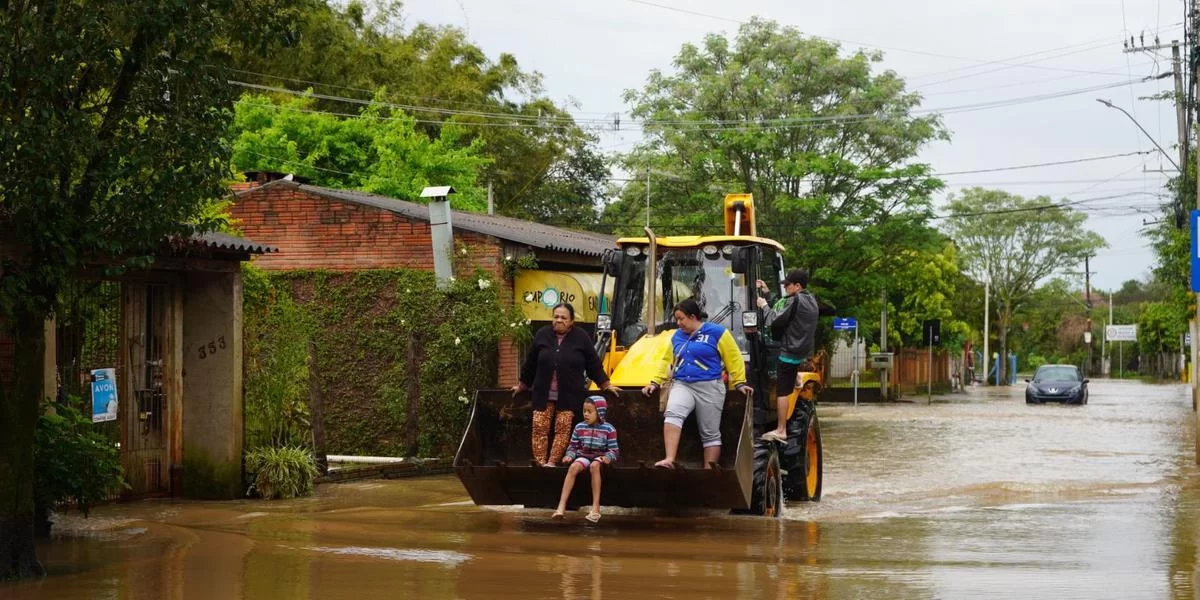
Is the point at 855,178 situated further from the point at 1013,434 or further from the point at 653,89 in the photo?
the point at 1013,434

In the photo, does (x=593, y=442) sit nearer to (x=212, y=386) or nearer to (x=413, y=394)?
(x=212, y=386)

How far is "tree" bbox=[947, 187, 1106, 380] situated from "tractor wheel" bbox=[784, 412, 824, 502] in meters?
74.4

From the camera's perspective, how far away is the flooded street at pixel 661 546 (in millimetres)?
9867

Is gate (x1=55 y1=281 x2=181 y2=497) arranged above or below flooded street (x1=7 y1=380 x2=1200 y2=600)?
above

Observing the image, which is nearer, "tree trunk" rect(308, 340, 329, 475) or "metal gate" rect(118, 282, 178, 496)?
"metal gate" rect(118, 282, 178, 496)

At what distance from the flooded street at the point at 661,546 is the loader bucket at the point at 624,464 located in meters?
0.29

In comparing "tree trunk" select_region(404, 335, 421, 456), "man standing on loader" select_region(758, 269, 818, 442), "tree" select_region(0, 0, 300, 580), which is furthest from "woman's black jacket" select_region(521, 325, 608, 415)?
"tree trunk" select_region(404, 335, 421, 456)

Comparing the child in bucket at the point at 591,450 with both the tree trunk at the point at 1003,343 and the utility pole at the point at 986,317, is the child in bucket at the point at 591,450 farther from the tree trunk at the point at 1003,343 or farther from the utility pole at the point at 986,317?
the tree trunk at the point at 1003,343

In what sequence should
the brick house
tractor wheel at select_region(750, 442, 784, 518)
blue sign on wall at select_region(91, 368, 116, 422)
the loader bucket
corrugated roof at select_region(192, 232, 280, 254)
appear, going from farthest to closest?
the brick house
corrugated roof at select_region(192, 232, 280, 254)
blue sign on wall at select_region(91, 368, 116, 422)
tractor wheel at select_region(750, 442, 784, 518)
the loader bucket


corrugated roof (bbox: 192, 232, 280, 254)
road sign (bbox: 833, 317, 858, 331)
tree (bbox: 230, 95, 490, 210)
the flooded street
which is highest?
tree (bbox: 230, 95, 490, 210)

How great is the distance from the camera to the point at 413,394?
20.8 metres


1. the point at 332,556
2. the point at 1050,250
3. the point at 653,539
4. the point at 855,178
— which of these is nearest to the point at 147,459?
the point at 332,556

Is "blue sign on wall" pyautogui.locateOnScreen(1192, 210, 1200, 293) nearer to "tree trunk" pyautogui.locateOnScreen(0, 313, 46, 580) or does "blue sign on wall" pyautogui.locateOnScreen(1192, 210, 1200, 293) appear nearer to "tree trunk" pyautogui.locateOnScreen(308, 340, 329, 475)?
"tree trunk" pyautogui.locateOnScreen(308, 340, 329, 475)

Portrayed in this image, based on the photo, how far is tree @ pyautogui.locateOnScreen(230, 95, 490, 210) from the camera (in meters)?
42.3
